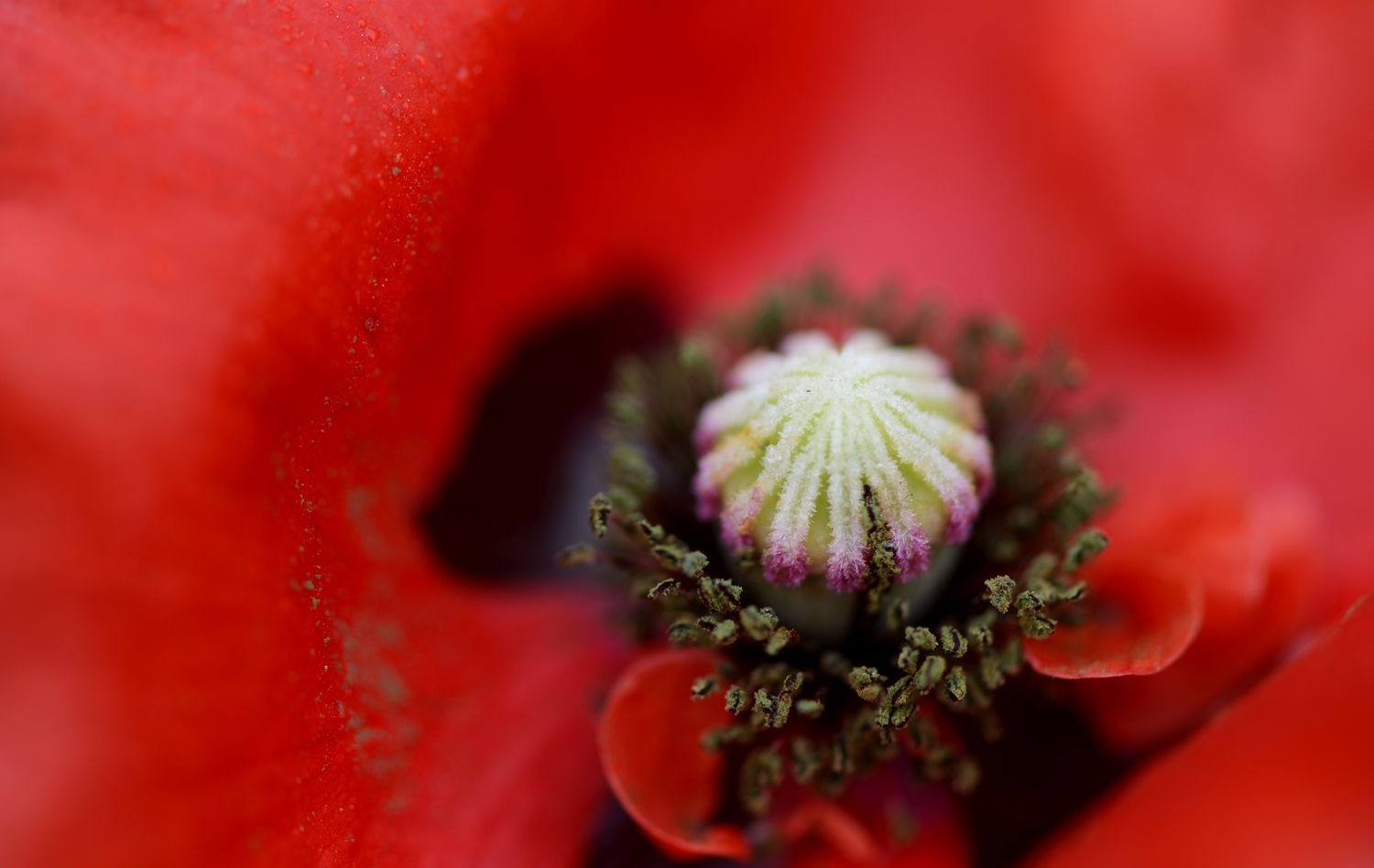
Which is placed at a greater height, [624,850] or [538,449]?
[538,449]

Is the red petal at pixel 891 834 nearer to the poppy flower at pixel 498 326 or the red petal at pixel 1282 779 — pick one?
the poppy flower at pixel 498 326

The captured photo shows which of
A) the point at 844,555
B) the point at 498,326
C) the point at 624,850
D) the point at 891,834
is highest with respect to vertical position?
the point at 844,555

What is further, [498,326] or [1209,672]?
[498,326]

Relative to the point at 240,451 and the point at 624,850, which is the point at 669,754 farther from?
the point at 240,451

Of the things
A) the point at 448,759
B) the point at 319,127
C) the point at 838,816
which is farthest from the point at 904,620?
the point at 319,127

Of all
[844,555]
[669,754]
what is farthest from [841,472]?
[669,754]

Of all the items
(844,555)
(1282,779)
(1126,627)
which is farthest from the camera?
A: (1126,627)
